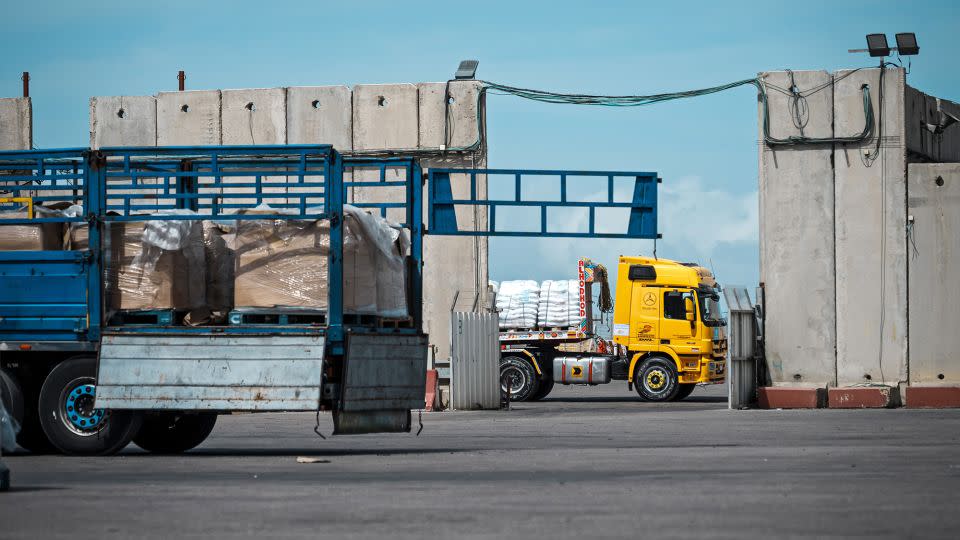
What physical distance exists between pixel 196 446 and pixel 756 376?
47.3 feet

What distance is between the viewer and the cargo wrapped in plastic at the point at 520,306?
34.3 m

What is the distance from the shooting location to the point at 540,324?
34375mm

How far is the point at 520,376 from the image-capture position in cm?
3441

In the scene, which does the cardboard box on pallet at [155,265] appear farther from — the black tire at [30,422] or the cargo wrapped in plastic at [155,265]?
the black tire at [30,422]

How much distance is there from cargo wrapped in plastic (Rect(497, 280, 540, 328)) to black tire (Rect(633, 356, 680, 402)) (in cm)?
276

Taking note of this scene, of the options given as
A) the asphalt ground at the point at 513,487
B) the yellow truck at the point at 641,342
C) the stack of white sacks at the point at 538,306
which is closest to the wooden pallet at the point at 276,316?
the asphalt ground at the point at 513,487

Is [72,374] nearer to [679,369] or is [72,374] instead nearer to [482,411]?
[482,411]

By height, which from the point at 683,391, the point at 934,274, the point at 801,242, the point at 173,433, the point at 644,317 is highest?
the point at 801,242

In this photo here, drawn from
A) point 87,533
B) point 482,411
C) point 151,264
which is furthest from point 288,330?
point 482,411

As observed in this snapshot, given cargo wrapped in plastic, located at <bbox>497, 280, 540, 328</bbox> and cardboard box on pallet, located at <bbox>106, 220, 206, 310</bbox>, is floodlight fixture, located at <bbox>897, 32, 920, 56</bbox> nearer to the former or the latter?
cargo wrapped in plastic, located at <bbox>497, 280, 540, 328</bbox>

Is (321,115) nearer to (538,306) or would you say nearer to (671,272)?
(538,306)

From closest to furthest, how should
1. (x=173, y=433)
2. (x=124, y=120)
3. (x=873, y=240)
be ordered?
(x=173, y=433), (x=873, y=240), (x=124, y=120)

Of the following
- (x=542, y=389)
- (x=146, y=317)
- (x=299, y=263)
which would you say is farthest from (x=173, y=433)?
(x=542, y=389)

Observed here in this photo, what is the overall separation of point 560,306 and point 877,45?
959 centimetres
